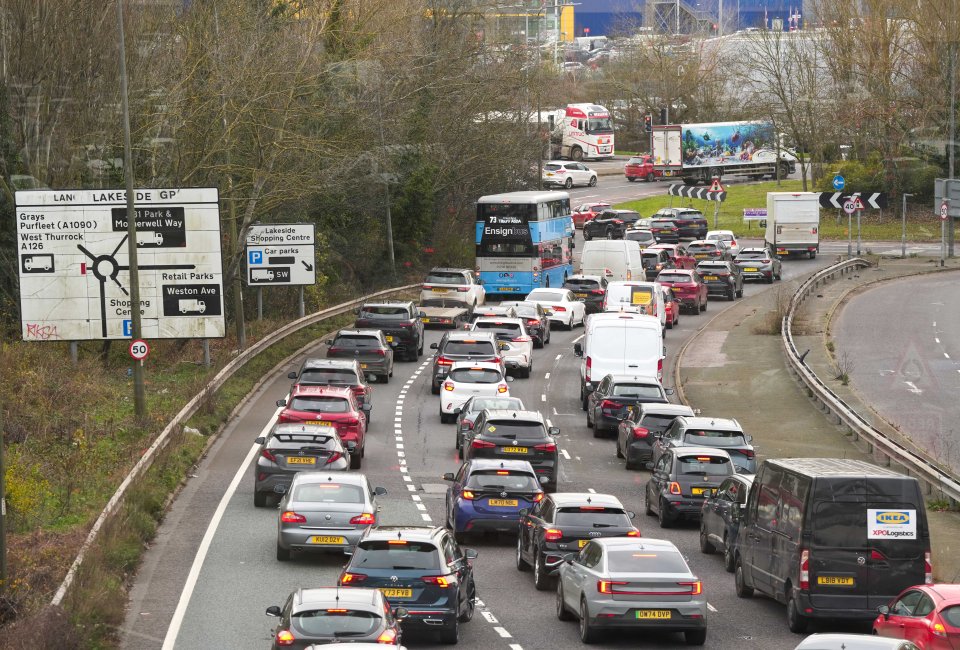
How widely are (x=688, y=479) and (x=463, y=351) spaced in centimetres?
1333

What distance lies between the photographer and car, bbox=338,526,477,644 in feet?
55.6

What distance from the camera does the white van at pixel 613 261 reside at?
56344 millimetres

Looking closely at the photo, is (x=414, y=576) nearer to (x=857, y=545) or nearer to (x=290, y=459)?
(x=857, y=545)

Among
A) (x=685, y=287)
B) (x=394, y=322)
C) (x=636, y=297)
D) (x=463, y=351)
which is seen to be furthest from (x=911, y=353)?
(x=394, y=322)

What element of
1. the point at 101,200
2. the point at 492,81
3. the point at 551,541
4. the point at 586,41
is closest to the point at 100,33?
the point at 101,200

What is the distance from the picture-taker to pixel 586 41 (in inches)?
7731

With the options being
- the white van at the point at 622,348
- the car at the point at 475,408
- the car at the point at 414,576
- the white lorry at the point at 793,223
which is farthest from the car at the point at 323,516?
the white lorry at the point at 793,223

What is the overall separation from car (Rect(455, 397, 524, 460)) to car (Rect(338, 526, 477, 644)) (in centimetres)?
1300

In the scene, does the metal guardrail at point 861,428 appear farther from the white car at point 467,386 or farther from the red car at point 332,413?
the red car at point 332,413

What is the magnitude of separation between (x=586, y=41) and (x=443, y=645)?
18459 centimetres

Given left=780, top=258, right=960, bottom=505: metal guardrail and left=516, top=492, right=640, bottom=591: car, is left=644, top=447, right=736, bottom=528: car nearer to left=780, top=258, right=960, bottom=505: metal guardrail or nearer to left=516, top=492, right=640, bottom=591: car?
left=780, top=258, right=960, bottom=505: metal guardrail

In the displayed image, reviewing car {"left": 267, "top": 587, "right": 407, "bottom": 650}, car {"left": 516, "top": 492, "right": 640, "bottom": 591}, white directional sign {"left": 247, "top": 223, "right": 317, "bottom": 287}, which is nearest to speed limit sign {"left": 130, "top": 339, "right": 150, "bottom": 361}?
car {"left": 516, "top": 492, "right": 640, "bottom": 591}

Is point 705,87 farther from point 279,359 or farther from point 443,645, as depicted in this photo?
point 443,645

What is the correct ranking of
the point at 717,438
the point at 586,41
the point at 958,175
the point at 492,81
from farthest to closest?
1. the point at 586,41
2. the point at 958,175
3. the point at 492,81
4. the point at 717,438
